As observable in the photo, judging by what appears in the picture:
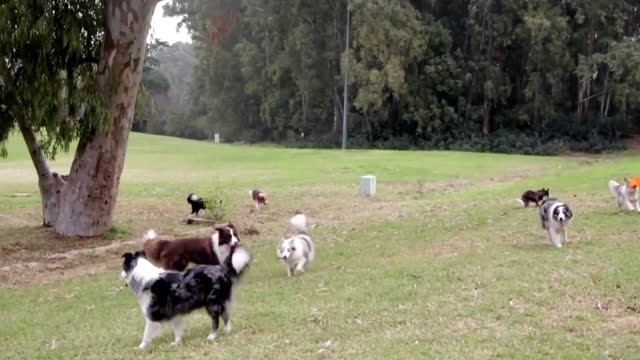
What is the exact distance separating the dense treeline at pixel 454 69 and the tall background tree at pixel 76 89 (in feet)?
90.0

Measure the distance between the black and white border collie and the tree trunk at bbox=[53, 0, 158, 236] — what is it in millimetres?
7626

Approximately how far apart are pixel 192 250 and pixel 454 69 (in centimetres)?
4017

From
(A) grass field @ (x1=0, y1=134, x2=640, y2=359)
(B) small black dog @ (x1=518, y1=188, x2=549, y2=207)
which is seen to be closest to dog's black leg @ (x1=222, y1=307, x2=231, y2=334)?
(A) grass field @ (x1=0, y1=134, x2=640, y2=359)

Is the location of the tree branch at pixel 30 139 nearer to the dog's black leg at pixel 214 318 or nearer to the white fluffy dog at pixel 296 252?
the white fluffy dog at pixel 296 252

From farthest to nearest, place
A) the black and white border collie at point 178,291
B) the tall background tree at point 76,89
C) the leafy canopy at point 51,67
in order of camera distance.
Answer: the tall background tree at point 76,89, the leafy canopy at point 51,67, the black and white border collie at point 178,291

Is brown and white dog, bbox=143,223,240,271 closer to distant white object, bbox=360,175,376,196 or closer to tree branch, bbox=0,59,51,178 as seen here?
tree branch, bbox=0,59,51,178

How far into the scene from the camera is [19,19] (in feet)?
41.0

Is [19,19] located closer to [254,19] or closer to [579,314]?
[579,314]

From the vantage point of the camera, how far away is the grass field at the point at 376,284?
6.50 metres

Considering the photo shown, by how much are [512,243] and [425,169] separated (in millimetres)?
17086

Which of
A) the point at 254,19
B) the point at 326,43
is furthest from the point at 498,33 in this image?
the point at 254,19

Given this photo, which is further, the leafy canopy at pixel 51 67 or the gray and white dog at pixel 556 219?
the leafy canopy at pixel 51 67

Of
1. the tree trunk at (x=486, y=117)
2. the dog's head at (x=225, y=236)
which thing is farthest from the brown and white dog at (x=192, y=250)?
the tree trunk at (x=486, y=117)

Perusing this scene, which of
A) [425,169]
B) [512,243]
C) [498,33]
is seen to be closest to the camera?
[512,243]
